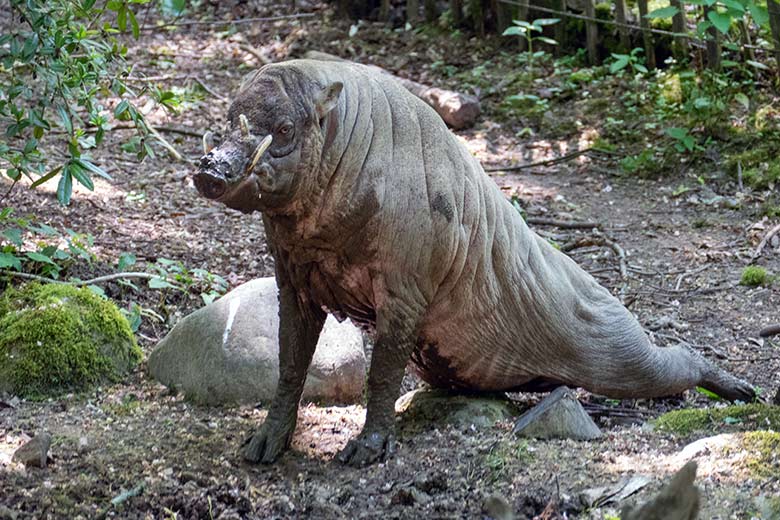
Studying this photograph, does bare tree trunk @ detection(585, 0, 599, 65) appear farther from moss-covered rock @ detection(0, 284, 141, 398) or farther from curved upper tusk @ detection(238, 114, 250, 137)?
curved upper tusk @ detection(238, 114, 250, 137)

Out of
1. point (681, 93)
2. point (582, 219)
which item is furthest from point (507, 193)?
point (681, 93)

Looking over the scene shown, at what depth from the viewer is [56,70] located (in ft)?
16.6

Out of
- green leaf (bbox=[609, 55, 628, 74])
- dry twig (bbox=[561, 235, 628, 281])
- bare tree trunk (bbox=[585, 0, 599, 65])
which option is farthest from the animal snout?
bare tree trunk (bbox=[585, 0, 599, 65])

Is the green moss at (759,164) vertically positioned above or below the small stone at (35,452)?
below

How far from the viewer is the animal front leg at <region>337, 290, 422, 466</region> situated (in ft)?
14.7

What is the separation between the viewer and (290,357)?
188 inches

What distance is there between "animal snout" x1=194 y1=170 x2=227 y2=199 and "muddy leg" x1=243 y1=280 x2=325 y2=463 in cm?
88

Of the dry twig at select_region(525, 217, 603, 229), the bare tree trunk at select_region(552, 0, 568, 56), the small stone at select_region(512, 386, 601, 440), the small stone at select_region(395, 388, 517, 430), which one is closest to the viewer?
the small stone at select_region(512, 386, 601, 440)

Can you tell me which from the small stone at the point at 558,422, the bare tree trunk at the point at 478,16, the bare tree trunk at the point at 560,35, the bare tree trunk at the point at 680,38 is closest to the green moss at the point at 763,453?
the small stone at the point at 558,422

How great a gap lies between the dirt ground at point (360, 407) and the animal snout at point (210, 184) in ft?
3.71

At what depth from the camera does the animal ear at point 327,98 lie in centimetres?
422

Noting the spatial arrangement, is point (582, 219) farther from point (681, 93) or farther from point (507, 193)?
point (681, 93)

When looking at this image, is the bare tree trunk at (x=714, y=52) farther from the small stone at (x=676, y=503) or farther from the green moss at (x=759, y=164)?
the small stone at (x=676, y=503)

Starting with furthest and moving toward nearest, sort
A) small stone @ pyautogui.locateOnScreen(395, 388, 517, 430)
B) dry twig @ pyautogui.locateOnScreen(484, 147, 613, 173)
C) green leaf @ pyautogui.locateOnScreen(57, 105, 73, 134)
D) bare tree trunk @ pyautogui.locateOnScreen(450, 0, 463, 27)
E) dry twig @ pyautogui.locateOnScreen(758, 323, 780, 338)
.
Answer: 1. bare tree trunk @ pyautogui.locateOnScreen(450, 0, 463, 27)
2. dry twig @ pyautogui.locateOnScreen(484, 147, 613, 173)
3. dry twig @ pyautogui.locateOnScreen(758, 323, 780, 338)
4. green leaf @ pyautogui.locateOnScreen(57, 105, 73, 134)
5. small stone @ pyautogui.locateOnScreen(395, 388, 517, 430)
